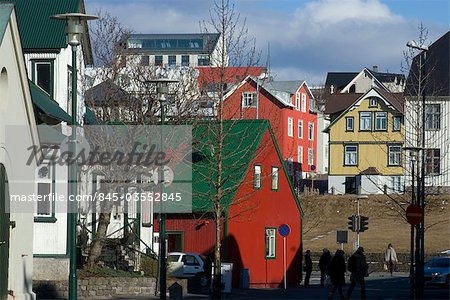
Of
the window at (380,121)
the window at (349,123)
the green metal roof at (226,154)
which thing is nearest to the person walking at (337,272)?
the green metal roof at (226,154)

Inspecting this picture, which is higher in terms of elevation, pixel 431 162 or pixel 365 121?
pixel 365 121

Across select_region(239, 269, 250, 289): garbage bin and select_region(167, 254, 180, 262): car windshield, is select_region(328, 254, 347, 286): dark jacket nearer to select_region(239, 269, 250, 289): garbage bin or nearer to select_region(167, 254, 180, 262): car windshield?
select_region(239, 269, 250, 289): garbage bin

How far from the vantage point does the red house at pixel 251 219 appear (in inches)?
1913

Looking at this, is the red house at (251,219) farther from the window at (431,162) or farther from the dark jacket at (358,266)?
the dark jacket at (358,266)

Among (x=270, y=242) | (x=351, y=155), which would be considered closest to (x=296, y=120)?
(x=351, y=155)

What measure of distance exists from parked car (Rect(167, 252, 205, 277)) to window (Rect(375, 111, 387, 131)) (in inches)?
1850

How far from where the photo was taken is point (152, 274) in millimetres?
41906

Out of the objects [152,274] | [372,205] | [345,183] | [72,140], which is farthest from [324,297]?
[345,183]

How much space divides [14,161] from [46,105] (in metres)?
8.95

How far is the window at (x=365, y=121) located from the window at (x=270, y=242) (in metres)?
42.4

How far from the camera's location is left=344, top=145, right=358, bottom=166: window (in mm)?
→ 95500

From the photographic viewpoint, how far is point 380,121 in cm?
9400

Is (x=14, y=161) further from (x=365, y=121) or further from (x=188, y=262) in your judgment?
(x=365, y=121)

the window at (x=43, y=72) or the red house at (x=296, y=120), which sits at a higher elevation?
the red house at (x=296, y=120)
